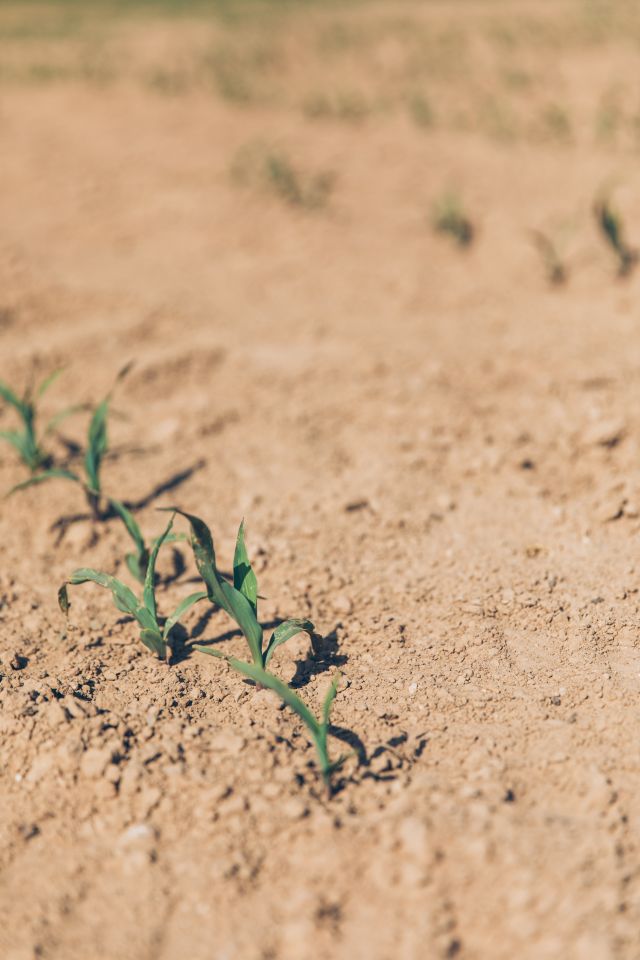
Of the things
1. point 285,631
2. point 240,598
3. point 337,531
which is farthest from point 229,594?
point 337,531

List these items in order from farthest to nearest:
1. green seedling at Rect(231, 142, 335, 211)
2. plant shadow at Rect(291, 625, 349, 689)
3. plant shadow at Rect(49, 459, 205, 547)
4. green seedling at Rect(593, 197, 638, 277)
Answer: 1. green seedling at Rect(231, 142, 335, 211)
2. green seedling at Rect(593, 197, 638, 277)
3. plant shadow at Rect(49, 459, 205, 547)
4. plant shadow at Rect(291, 625, 349, 689)

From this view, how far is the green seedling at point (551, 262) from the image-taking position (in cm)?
355

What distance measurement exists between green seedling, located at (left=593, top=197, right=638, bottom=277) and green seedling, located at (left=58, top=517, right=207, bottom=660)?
2.44m

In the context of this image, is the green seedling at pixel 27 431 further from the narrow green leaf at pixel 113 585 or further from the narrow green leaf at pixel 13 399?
the narrow green leaf at pixel 113 585

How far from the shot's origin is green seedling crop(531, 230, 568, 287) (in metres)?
3.55

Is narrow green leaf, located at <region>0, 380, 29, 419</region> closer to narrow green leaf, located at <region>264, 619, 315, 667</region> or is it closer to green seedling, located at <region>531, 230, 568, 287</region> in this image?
narrow green leaf, located at <region>264, 619, 315, 667</region>

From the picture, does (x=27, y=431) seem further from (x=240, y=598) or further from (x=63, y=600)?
(x=240, y=598)

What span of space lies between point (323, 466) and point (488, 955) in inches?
62.0

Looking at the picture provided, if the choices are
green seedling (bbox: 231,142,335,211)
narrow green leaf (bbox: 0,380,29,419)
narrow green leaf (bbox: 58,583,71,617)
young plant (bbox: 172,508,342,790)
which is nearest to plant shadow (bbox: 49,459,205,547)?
narrow green leaf (bbox: 0,380,29,419)

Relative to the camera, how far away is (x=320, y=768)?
171 cm

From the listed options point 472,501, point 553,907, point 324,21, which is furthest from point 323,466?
point 324,21

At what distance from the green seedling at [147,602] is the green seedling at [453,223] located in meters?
2.55

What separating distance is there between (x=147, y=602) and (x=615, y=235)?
2592 millimetres

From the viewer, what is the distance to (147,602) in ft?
6.36
